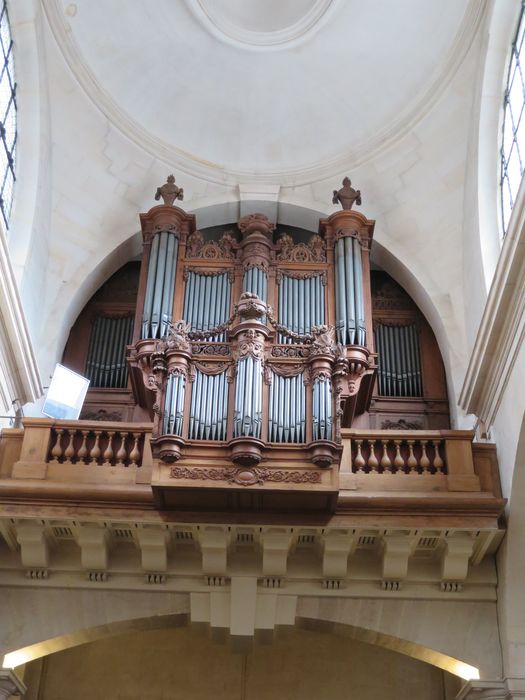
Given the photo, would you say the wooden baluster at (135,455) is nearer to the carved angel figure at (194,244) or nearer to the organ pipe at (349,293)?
the organ pipe at (349,293)

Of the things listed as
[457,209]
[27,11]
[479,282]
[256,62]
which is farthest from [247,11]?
[479,282]

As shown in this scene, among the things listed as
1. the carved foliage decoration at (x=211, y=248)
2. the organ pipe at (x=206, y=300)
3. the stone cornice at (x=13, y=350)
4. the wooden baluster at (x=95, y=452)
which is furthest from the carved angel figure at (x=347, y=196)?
the wooden baluster at (x=95, y=452)

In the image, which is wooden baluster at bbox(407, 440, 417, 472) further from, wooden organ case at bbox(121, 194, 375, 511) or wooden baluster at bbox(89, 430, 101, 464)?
wooden baluster at bbox(89, 430, 101, 464)

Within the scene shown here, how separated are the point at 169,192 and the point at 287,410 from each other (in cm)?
454

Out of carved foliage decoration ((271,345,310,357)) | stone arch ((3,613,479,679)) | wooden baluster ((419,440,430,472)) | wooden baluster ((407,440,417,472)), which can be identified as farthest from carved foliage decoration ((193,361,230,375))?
stone arch ((3,613,479,679))

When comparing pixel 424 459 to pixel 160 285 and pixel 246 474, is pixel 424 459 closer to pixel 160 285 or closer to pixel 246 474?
pixel 246 474

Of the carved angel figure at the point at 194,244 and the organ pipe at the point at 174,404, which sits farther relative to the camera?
the carved angel figure at the point at 194,244

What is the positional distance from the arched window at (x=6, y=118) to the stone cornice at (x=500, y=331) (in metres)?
5.70

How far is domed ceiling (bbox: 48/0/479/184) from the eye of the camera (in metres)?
12.7

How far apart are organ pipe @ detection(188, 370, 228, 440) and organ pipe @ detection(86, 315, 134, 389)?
3.11 metres

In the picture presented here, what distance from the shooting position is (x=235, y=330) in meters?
9.97

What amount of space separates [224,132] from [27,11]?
3.28 m

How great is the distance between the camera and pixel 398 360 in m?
12.8

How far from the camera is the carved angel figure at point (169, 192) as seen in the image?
41.9ft
